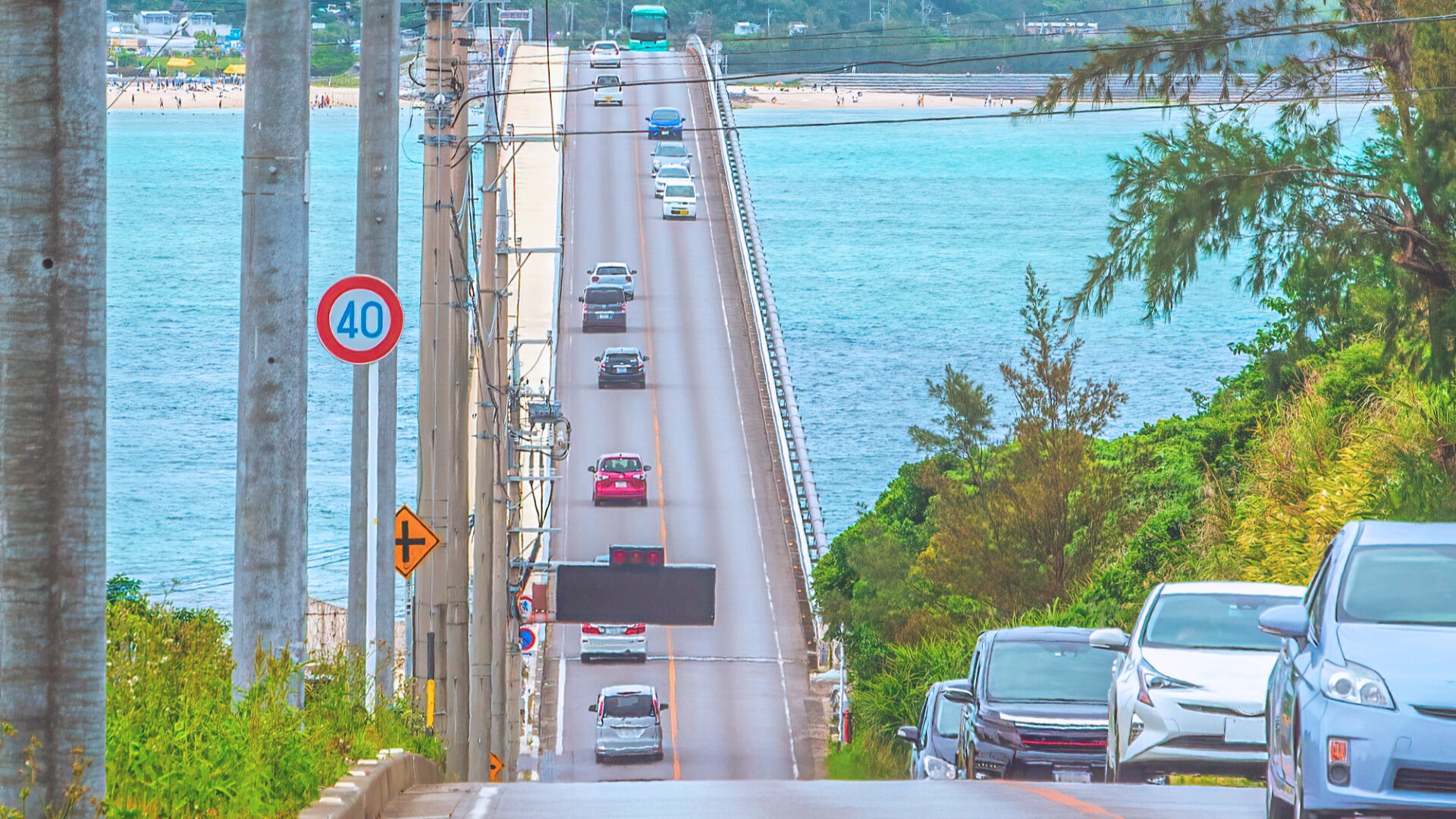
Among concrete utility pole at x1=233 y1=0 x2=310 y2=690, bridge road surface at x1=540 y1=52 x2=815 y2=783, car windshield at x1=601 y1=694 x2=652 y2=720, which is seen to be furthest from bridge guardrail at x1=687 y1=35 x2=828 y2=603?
concrete utility pole at x1=233 y1=0 x2=310 y2=690

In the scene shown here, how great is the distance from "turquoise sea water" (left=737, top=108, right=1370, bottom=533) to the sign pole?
233ft

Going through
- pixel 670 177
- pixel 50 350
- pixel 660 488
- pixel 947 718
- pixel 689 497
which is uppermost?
pixel 670 177

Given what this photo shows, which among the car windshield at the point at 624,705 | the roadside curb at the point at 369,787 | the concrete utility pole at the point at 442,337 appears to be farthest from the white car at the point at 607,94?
the roadside curb at the point at 369,787

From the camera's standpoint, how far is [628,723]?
4797cm

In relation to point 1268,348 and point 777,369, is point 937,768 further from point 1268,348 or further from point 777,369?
point 777,369

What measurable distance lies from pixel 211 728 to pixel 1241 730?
22.8 feet

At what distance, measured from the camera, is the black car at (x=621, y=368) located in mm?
79688

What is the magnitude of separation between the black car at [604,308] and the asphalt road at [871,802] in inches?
2842

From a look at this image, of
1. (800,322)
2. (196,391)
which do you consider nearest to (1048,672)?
(196,391)

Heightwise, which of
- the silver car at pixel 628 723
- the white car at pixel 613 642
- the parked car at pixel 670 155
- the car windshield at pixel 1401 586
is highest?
the parked car at pixel 670 155

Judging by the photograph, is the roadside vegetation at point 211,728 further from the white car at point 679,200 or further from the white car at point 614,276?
the white car at point 679,200

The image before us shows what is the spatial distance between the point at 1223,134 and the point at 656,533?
46921mm

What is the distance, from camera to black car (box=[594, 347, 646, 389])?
79688 mm

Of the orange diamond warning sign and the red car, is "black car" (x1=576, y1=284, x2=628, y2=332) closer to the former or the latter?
the red car
